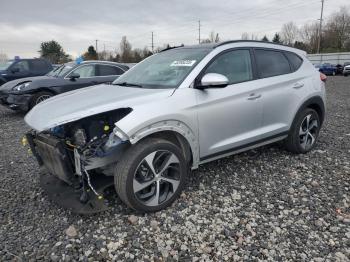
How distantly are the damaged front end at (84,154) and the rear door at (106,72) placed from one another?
5831mm

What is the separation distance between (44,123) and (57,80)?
6.07 meters

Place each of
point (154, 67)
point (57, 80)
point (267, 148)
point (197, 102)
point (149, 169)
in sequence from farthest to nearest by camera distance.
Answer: point (57, 80) < point (267, 148) < point (154, 67) < point (197, 102) < point (149, 169)

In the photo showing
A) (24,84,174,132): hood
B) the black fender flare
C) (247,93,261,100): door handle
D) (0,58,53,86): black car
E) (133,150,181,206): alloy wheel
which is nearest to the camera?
(24,84,174,132): hood

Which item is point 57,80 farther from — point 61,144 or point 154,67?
point 61,144

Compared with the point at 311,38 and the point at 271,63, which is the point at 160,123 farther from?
the point at 311,38

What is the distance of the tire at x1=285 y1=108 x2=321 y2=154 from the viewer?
457 centimetres

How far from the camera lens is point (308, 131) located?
4805mm

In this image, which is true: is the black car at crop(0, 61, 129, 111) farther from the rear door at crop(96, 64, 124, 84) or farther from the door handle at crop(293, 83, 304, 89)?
the door handle at crop(293, 83, 304, 89)

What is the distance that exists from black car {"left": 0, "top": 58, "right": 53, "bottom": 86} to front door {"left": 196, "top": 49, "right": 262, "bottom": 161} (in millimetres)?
10349

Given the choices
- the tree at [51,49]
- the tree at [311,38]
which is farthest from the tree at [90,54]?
the tree at [311,38]

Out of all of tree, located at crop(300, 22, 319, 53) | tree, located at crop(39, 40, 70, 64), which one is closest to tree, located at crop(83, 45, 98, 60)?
tree, located at crop(39, 40, 70, 64)

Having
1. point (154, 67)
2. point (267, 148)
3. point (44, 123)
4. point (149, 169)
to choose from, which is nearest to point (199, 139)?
point (149, 169)

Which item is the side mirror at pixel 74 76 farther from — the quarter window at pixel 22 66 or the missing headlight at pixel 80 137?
the missing headlight at pixel 80 137

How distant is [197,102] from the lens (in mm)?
3316
